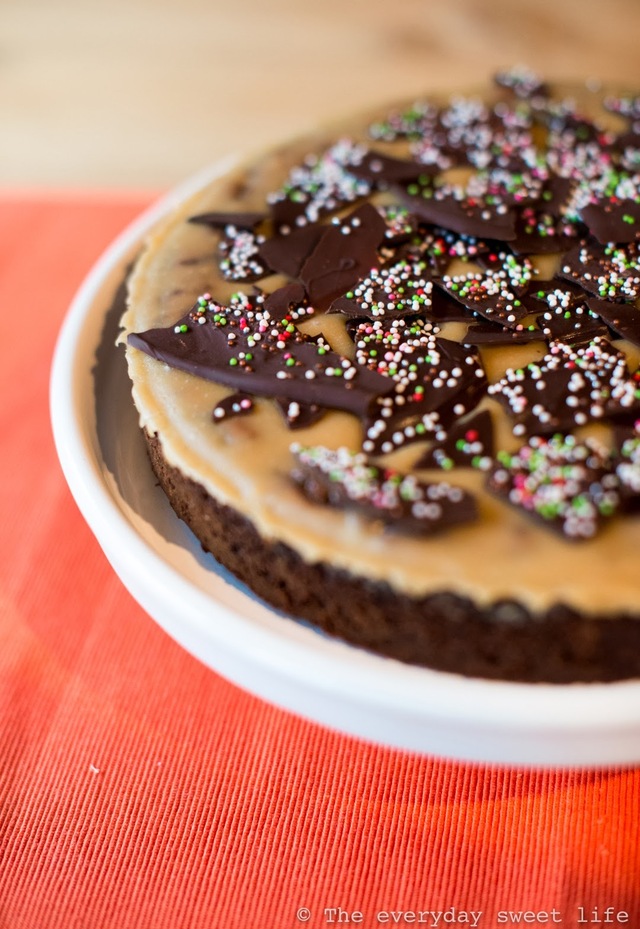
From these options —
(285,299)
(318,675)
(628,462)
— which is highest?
(285,299)

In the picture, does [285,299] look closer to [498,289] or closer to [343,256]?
[343,256]

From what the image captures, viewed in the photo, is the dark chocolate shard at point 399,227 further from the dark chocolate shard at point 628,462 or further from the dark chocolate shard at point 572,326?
the dark chocolate shard at point 628,462

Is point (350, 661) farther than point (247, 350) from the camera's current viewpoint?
No

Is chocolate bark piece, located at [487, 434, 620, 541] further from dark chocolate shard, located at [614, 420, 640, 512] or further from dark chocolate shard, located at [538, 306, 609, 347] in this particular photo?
dark chocolate shard, located at [538, 306, 609, 347]

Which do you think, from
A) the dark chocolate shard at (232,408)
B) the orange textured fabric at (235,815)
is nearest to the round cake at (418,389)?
the dark chocolate shard at (232,408)

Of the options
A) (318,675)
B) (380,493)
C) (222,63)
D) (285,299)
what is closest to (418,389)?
(380,493)

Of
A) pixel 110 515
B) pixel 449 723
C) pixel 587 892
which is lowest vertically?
pixel 587 892

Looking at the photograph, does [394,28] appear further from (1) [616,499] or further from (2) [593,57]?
(1) [616,499]

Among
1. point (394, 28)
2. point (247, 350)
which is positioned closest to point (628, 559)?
point (247, 350)
